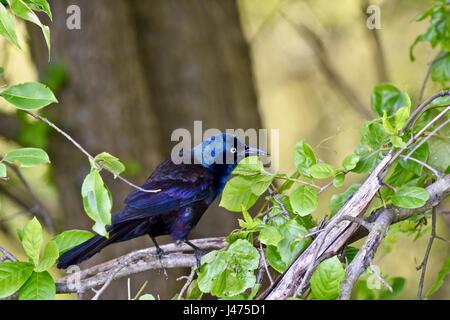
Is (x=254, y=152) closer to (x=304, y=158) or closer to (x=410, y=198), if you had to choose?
(x=304, y=158)

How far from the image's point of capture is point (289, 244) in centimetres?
226

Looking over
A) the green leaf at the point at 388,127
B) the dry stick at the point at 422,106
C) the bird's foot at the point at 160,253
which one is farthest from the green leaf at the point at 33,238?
the dry stick at the point at 422,106

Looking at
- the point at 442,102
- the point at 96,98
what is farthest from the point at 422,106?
the point at 96,98

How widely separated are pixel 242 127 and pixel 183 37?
75cm

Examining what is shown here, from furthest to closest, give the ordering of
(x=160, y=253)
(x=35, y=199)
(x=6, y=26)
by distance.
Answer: (x=35, y=199), (x=160, y=253), (x=6, y=26)

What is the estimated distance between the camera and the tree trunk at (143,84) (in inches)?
178

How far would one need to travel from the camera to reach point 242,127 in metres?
4.99

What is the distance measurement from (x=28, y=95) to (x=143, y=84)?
105 inches

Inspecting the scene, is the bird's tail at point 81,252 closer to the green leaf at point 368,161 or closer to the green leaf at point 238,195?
the green leaf at point 238,195

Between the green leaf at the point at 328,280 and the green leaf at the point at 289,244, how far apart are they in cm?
28

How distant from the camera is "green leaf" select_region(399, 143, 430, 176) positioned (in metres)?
2.43

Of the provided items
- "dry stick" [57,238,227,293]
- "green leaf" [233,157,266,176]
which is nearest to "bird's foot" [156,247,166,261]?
"dry stick" [57,238,227,293]
